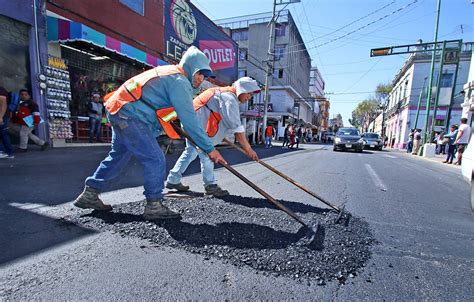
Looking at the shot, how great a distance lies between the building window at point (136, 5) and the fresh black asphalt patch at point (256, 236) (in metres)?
9.81

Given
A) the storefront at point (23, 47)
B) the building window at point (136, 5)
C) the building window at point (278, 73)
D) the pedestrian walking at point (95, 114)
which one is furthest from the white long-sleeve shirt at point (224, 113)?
the building window at point (278, 73)

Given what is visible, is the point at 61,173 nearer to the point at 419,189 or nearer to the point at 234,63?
the point at 419,189

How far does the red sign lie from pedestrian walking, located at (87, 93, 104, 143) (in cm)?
777

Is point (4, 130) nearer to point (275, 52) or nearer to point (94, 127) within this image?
point (94, 127)

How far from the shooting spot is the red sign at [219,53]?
49.4 feet

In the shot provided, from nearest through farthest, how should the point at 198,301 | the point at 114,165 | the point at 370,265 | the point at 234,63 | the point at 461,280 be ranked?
1. the point at 198,301
2. the point at 461,280
3. the point at 370,265
4. the point at 114,165
5. the point at 234,63

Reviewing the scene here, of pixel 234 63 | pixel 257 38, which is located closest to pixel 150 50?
pixel 234 63

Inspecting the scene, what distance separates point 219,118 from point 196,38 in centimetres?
1255

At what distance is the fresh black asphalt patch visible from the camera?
172 centimetres

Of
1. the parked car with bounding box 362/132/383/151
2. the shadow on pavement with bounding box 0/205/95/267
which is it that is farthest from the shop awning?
the parked car with bounding box 362/132/383/151

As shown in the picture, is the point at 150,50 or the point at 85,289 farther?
the point at 150,50

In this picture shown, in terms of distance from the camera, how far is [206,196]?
11.1 feet

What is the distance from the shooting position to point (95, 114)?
28.5 ft

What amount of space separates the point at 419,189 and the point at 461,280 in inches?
147
